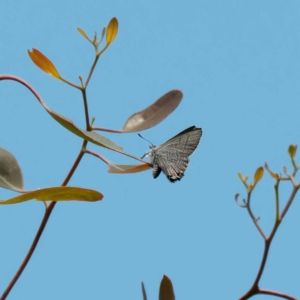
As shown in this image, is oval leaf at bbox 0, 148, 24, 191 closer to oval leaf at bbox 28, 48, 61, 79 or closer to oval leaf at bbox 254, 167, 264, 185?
oval leaf at bbox 28, 48, 61, 79

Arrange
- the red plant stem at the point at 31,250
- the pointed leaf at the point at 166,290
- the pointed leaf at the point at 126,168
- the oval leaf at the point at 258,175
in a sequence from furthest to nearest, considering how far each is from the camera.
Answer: the pointed leaf at the point at 126,168, the oval leaf at the point at 258,175, the pointed leaf at the point at 166,290, the red plant stem at the point at 31,250

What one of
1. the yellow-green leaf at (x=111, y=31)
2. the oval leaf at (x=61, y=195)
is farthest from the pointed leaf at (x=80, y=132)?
the yellow-green leaf at (x=111, y=31)

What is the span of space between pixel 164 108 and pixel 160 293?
0.51 m

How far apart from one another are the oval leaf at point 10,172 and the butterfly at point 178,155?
1.10ft

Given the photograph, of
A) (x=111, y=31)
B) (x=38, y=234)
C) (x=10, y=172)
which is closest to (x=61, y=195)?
(x=38, y=234)

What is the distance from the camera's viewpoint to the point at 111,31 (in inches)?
62.6

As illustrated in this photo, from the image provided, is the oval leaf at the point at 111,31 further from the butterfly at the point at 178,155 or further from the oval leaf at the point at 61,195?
the oval leaf at the point at 61,195

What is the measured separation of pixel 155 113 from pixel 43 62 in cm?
32

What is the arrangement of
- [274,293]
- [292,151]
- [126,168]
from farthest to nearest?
[126,168] → [292,151] → [274,293]

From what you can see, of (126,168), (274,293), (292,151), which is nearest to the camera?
(274,293)

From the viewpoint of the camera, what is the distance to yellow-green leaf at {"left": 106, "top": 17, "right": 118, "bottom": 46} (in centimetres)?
158

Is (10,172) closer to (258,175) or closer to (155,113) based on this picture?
(155,113)

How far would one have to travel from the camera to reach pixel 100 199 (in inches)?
47.8

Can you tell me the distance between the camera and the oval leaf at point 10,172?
142cm
